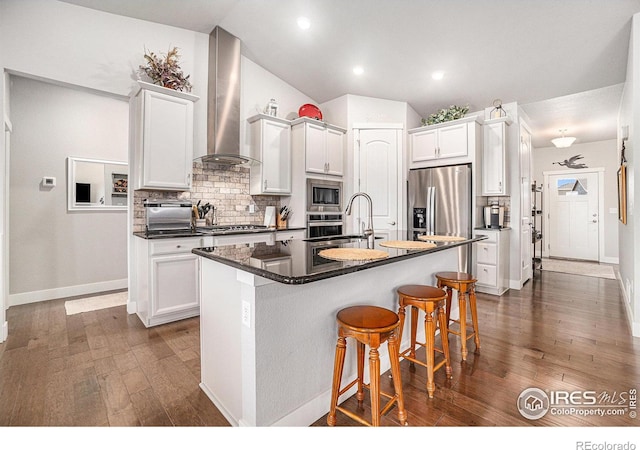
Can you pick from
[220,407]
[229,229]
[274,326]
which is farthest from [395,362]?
[229,229]

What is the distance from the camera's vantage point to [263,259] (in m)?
1.48

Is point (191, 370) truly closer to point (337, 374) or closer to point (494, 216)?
point (337, 374)

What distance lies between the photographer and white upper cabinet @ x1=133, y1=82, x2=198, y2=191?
3021 mm

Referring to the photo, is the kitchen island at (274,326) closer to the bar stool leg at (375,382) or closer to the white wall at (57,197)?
the bar stool leg at (375,382)

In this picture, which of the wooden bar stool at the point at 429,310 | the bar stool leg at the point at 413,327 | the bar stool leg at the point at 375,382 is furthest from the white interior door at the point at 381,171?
the bar stool leg at the point at 375,382

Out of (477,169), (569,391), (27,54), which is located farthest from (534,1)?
(27,54)

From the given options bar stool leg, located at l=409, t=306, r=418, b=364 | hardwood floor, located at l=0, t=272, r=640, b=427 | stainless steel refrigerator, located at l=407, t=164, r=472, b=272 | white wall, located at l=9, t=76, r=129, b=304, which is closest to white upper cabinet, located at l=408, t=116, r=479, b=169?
stainless steel refrigerator, located at l=407, t=164, r=472, b=272

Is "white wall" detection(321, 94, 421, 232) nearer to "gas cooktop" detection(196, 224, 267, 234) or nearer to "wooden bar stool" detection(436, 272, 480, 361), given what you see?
"gas cooktop" detection(196, 224, 267, 234)

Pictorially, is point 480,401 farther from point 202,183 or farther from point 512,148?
point 512,148

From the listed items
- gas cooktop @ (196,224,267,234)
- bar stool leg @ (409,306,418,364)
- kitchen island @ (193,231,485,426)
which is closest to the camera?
kitchen island @ (193,231,485,426)

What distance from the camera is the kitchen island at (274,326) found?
1.38m

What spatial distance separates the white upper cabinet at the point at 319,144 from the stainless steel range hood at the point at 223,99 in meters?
0.82

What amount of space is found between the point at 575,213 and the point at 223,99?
312 inches

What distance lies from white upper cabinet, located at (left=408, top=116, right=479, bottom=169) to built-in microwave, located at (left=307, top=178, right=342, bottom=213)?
1.23 metres
